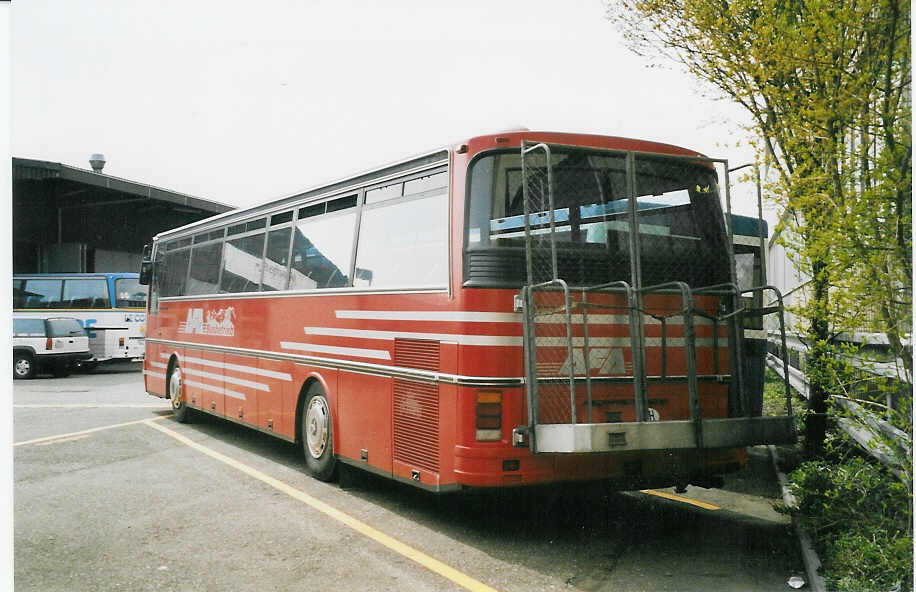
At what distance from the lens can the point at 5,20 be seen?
5.68 meters

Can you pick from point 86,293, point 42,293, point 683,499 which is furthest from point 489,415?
point 86,293

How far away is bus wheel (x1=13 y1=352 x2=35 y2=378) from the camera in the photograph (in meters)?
20.6

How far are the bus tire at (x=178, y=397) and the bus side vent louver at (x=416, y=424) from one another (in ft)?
23.0

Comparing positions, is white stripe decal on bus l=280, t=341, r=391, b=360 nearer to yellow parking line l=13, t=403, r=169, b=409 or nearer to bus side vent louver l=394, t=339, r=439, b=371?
bus side vent louver l=394, t=339, r=439, b=371

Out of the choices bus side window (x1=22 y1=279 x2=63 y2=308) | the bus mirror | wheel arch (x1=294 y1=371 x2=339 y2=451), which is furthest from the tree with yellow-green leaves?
bus side window (x1=22 y1=279 x2=63 y2=308)

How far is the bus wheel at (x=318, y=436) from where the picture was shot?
8.54 meters

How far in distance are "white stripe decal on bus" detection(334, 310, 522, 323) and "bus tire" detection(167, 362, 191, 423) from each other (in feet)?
20.6

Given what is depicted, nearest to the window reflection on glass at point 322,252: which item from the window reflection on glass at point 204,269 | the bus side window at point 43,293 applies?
the window reflection on glass at point 204,269

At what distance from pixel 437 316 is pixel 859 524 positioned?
3.19 m

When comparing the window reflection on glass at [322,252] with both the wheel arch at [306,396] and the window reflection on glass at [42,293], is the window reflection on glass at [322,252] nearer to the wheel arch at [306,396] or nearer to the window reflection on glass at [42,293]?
the wheel arch at [306,396]

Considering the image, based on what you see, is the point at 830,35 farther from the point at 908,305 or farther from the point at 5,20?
the point at 5,20

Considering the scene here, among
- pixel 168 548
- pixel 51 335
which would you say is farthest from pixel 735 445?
pixel 51 335

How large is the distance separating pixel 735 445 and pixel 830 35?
2.79m

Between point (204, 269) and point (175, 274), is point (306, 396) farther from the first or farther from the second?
point (175, 274)
